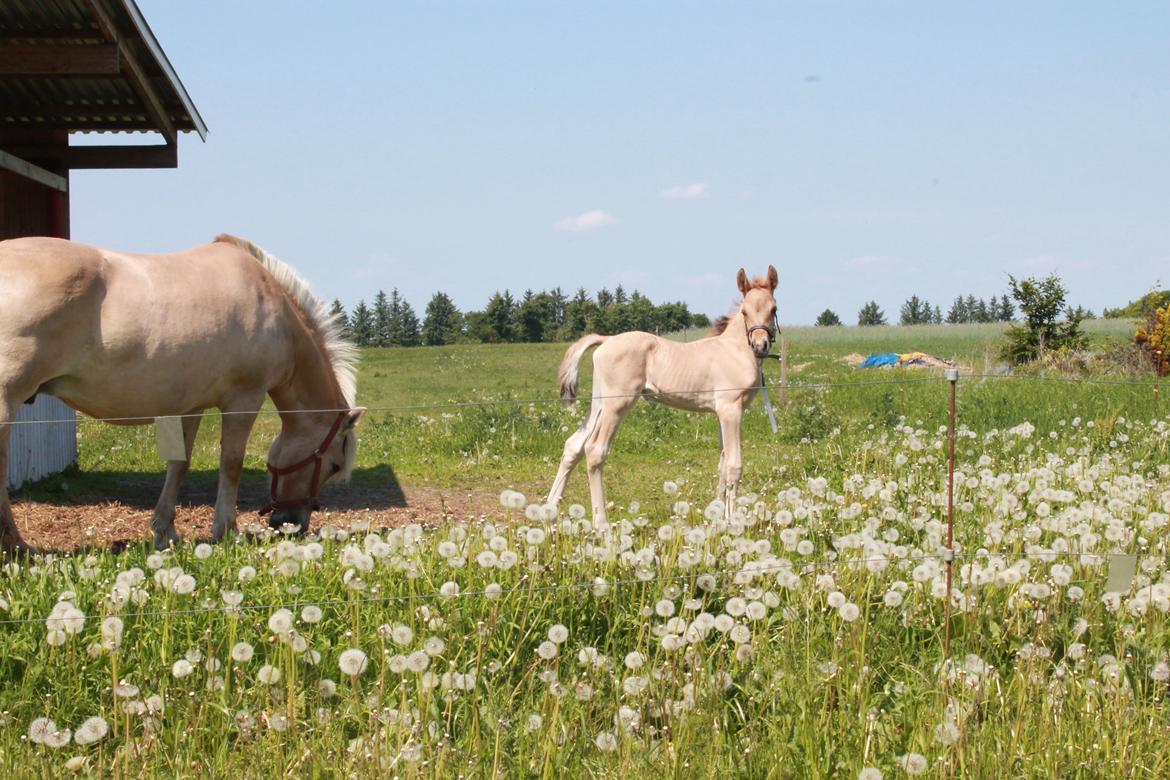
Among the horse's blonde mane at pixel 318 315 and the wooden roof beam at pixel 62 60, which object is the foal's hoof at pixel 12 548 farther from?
the wooden roof beam at pixel 62 60

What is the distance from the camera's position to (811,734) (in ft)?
12.8

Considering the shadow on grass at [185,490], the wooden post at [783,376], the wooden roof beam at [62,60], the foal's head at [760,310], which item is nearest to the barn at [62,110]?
the wooden roof beam at [62,60]

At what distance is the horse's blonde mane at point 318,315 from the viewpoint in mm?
8414

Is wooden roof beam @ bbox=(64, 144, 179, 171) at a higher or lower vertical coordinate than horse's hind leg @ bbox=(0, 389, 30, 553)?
higher

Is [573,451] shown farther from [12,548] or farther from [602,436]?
[12,548]

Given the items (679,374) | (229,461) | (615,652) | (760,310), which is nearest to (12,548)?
(229,461)

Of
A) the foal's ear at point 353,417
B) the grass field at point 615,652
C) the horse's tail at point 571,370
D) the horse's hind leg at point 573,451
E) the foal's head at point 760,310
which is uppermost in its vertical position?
the foal's head at point 760,310

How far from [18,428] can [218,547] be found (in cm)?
616

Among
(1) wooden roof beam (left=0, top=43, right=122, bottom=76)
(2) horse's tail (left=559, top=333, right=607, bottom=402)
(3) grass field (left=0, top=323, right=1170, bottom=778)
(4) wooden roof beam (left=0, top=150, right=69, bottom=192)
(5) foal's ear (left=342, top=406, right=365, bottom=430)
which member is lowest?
(3) grass field (left=0, top=323, right=1170, bottom=778)

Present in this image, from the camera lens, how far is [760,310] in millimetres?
9438

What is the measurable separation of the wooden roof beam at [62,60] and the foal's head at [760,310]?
5792 mm

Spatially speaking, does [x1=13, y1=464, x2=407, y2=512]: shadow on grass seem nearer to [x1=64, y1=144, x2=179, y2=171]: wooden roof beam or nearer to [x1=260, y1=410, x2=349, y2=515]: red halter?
[x1=260, y1=410, x2=349, y2=515]: red halter

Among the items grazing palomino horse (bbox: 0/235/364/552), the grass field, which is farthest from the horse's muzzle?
the grass field

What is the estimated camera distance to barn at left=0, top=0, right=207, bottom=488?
9.03 m
